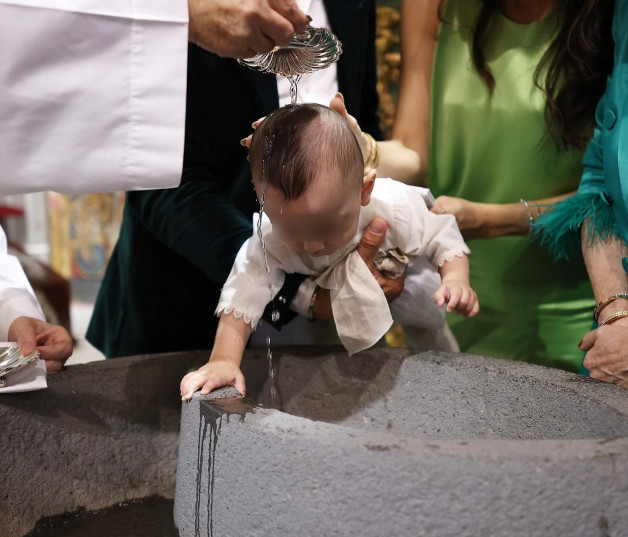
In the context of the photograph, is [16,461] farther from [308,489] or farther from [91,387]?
[308,489]

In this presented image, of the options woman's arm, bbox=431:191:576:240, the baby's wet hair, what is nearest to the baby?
the baby's wet hair

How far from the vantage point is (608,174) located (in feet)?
4.34

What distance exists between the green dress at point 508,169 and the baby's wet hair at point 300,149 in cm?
60

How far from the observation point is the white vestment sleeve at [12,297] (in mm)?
1337

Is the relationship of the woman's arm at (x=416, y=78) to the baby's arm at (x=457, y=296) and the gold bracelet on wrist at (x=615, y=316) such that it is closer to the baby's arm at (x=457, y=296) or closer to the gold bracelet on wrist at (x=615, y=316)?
the baby's arm at (x=457, y=296)

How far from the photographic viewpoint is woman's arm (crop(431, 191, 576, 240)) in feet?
5.23

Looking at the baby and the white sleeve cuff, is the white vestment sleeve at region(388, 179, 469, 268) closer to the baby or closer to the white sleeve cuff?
the baby

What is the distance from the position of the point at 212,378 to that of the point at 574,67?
98 centimetres

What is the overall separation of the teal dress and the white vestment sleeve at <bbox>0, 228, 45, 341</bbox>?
1.00 meters

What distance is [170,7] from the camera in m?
1.00

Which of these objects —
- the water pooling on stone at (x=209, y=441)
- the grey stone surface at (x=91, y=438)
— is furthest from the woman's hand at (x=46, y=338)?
the water pooling on stone at (x=209, y=441)

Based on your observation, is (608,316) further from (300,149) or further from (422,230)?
(300,149)

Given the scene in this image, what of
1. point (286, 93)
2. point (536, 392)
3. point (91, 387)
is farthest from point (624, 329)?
point (91, 387)

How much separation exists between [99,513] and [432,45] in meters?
1.22
